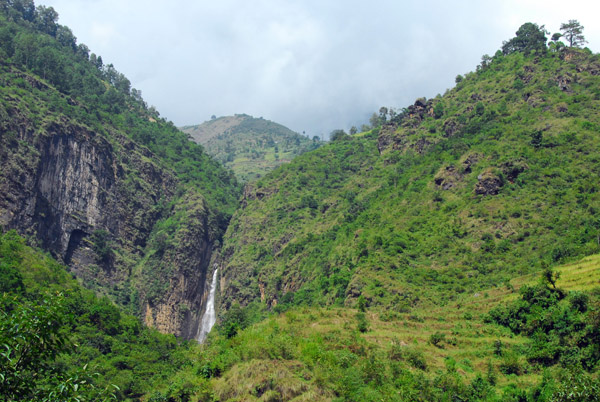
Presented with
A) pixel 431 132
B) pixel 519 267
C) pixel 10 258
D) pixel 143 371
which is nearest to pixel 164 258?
pixel 10 258

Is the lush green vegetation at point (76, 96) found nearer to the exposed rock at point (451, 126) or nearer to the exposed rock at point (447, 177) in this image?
the exposed rock at point (451, 126)

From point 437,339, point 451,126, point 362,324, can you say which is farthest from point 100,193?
point 437,339

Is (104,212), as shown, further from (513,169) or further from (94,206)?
(513,169)

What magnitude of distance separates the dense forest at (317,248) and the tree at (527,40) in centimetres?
50

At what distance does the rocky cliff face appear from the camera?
72.7 meters

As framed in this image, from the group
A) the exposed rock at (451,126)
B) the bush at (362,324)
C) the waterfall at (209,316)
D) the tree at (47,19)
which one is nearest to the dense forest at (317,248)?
the bush at (362,324)

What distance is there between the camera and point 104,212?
90625mm

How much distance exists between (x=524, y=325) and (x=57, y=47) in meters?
130

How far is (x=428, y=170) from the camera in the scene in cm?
7438

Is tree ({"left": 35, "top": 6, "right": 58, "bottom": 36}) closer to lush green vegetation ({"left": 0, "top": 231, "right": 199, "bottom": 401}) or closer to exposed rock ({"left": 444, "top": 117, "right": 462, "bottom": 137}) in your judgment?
lush green vegetation ({"left": 0, "top": 231, "right": 199, "bottom": 401})

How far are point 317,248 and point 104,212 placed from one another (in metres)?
45.2

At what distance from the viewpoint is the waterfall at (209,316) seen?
8806 centimetres

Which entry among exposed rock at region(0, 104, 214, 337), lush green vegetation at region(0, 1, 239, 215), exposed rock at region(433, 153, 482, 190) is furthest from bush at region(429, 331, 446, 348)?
lush green vegetation at region(0, 1, 239, 215)

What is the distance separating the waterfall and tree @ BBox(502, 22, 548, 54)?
256 feet
